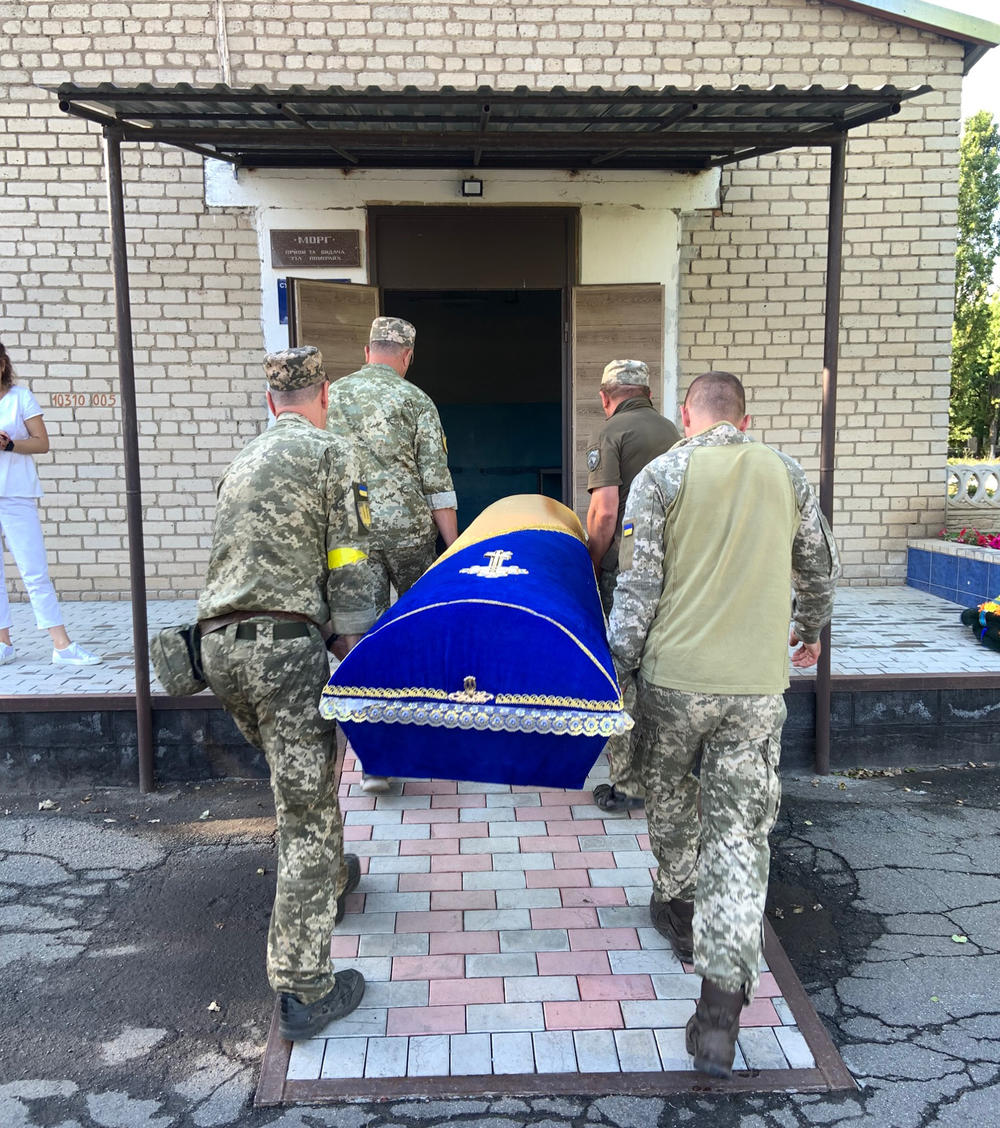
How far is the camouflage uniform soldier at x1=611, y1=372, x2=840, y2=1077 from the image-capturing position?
2535mm

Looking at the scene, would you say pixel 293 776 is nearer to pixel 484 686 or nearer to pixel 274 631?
pixel 274 631

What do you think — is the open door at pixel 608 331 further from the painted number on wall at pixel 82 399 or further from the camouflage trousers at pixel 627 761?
the camouflage trousers at pixel 627 761

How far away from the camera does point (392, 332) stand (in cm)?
423

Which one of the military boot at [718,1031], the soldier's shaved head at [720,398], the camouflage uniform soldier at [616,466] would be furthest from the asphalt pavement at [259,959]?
the soldier's shaved head at [720,398]

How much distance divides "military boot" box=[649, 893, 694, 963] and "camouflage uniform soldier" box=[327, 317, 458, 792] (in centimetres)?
154

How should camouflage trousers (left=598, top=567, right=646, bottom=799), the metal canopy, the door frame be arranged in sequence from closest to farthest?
camouflage trousers (left=598, top=567, right=646, bottom=799) → the metal canopy → the door frame

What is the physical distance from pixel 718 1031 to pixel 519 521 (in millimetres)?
1832

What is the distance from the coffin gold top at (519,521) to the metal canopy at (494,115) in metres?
1.63

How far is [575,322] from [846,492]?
8.09 feet

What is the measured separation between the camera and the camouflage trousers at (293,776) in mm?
2635

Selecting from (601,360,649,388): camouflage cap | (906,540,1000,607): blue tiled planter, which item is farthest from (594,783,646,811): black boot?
(906,540,1000,607): blue tiled planter

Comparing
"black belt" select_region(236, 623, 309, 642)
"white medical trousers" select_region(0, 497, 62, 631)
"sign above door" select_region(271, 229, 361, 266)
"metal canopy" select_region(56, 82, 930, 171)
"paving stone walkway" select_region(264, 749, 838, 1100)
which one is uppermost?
"metal canopy" select_region(56, 82, 930, 171)

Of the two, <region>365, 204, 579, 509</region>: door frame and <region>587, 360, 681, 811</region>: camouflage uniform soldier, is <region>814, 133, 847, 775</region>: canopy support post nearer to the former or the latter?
<region>587, 360, 681, 811</region>: camouflage uniform soldier

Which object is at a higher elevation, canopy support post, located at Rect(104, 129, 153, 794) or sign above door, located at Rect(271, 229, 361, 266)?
sign above door, located at Rect(271, 229, 361, 266)
